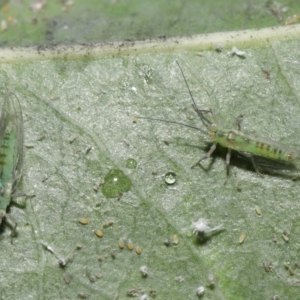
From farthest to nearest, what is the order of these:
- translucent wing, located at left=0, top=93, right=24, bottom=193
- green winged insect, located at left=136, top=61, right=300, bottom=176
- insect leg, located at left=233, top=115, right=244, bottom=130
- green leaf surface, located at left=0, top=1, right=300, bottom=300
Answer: insect leg, located at left=233, top=115, right=244, bottom=130, green winged insect, located at left=136, top=61, right=300, bottom=176, translucent wing, located at left=0, top=93, right=24, bottom=193, green leaf surface, located at left=0, top=1, right=300, bottom=300

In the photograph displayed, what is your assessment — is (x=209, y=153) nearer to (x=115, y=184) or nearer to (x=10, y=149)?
(x=115, y=184)

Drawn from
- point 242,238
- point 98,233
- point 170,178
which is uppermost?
point 170,178

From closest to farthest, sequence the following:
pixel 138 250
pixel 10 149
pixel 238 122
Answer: pixel 138 250, pixel 10 149, pixel 238 122

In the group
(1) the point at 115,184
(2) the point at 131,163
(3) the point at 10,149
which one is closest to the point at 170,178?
(2) the point at 131,163

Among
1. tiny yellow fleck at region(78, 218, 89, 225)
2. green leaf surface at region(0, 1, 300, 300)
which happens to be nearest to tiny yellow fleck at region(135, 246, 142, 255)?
green leaf surface at region(0, 1, 300, 300)

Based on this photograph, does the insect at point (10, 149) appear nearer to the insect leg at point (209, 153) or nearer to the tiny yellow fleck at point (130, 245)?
the tiny yellow fleck at point (130, 245)

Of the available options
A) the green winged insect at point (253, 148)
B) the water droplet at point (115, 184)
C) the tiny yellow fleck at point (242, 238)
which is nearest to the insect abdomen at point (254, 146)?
the green winged insect at point (253, 148)

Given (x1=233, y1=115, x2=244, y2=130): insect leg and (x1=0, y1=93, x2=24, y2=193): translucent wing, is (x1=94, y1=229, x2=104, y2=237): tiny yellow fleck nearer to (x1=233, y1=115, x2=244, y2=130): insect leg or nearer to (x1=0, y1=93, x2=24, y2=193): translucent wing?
(x1=0, y1=93, x2=24, y2=193): translucent wing
